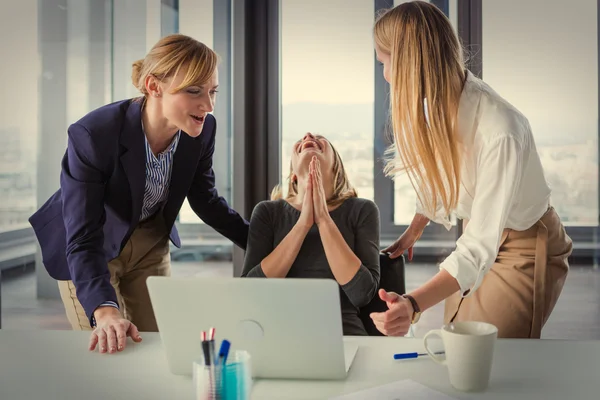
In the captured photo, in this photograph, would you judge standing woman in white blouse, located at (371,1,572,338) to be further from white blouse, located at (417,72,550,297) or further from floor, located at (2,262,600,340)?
floor, located at (2,262,600,340)

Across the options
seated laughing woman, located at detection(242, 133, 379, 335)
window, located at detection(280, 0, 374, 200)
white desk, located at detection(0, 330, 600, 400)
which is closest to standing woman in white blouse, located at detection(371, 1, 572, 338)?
white desk, located at detection(0, 330, 600, 400)

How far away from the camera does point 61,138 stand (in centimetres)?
352

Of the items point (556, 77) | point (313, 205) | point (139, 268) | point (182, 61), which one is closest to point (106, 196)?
point (139, 268)

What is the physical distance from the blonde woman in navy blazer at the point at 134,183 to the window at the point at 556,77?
164 centimetres

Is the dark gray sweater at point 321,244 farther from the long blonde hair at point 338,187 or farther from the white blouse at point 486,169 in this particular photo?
the white blouse at point 486,169

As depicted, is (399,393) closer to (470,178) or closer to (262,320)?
(262,320)

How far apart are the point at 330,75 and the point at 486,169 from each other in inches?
75.8

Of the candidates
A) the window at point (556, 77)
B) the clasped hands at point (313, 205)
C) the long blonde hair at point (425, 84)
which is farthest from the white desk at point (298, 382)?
the window at point (556, 77)

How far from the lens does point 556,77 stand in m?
3.29

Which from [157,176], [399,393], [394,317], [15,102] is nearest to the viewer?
[399,393]

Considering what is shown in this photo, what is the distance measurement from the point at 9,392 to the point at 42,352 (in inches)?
9.1

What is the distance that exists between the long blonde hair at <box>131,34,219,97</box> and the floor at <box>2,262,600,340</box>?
1.56 metres

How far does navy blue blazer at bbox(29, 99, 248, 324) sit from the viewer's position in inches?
74.5

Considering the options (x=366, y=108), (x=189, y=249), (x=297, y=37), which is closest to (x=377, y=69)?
(x=366, y=108)
